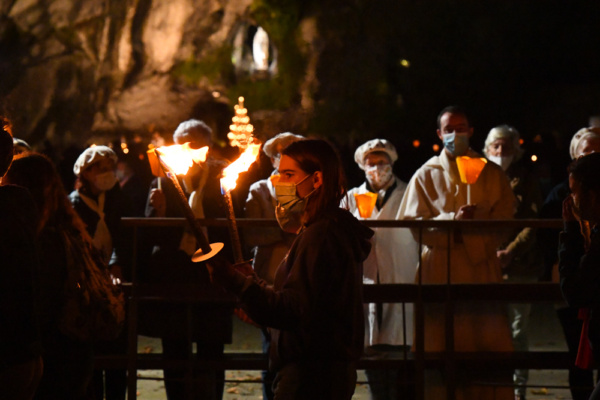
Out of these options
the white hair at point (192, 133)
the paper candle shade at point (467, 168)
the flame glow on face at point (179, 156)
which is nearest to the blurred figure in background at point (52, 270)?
the flame glow on face at point (179, 156)

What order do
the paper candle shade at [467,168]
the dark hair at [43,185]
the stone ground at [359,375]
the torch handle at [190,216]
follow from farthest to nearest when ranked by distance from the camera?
the stone ground at [359,375]
the paper candle shade at [467,168]
the dark hair at [43,185]
the torch handle at [190,216]

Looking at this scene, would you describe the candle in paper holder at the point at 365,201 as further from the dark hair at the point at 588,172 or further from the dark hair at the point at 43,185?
the dark hair at the point at 43,185

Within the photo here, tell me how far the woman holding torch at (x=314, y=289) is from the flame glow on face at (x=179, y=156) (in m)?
0.42

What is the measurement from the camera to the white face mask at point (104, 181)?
269 inches

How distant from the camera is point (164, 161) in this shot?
3082 mm

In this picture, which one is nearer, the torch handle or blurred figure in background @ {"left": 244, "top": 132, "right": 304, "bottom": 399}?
the torch handle

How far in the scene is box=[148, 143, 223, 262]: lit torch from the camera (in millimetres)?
2828

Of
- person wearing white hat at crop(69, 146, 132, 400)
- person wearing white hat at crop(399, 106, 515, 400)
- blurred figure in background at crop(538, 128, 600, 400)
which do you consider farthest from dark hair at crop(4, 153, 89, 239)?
blurred figure in background at crop(538, 128, 600, 400)

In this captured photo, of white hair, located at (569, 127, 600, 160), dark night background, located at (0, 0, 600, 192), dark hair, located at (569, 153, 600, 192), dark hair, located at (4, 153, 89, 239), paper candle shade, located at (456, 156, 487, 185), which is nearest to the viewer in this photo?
dark hair, located at (4, 153, 89, 239)

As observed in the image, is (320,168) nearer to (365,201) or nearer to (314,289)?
(314,289)

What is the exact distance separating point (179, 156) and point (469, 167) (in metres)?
3.69

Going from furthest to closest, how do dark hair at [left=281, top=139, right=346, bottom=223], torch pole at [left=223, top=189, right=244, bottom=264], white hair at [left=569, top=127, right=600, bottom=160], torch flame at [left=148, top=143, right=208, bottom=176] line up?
1. white hair at [left=569, top=127, right=600, bottom=160]
2. dark hair at [left=281, top=139, right=346, bottom=223]
3. torch flame at [left=148, top=143, right=208, bottom=176]
4. torch pole at [left=223, top=189, right=244, bottom=264]

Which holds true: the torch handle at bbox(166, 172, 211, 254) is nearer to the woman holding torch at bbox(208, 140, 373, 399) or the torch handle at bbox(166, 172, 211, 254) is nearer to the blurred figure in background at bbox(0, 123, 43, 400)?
the woman holding torch at bbox(208, 140, 373, 399)

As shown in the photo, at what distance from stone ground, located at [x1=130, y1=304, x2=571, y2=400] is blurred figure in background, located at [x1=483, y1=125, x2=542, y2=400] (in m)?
0.56
